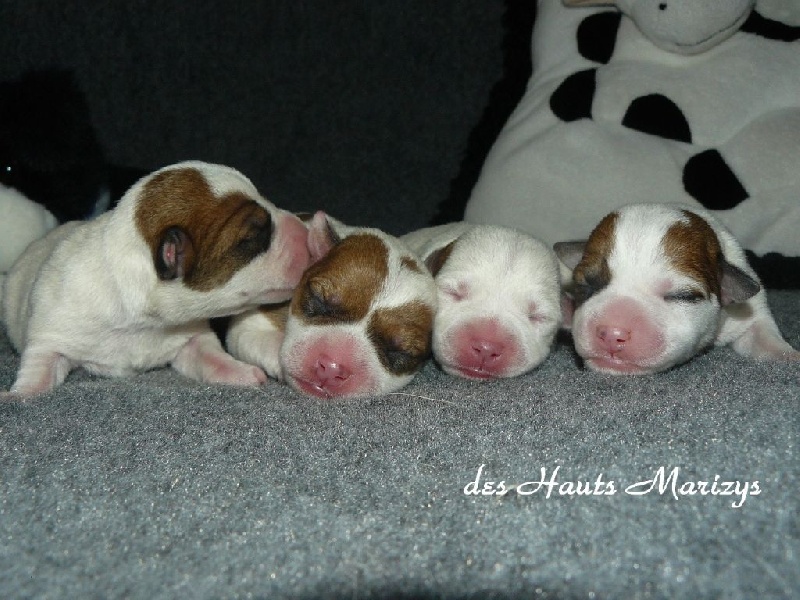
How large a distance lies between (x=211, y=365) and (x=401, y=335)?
673 mm

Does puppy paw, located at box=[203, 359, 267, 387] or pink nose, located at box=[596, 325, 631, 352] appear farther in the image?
puppy paw, located at box=[203, 359, 267, 387]

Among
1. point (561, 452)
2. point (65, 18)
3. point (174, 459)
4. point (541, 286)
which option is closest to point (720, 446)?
point (561, 452)

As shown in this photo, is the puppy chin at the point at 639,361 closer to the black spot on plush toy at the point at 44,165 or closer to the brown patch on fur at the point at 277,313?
the brown patch on fur at the point at 277,313

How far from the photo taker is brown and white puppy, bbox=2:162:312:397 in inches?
93.7

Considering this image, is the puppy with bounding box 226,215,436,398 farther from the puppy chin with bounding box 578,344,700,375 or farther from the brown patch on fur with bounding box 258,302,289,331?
the puppy chin with bounding box 578,344,700,375

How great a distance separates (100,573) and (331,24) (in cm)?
339

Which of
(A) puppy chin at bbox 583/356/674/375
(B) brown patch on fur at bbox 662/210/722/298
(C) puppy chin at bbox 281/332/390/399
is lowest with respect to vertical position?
(C) puppy chin at bbox 281/332/390/399

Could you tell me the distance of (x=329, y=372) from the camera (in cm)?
228

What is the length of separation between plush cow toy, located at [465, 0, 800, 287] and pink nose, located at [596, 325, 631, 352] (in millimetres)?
1152

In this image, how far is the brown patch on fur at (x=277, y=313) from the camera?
9.11ft

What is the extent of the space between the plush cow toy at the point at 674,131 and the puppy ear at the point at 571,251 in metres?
0.68

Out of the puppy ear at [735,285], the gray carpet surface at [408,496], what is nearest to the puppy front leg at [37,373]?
the gray carpet surface at [408,496]

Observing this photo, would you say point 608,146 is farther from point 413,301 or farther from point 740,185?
point 413,301

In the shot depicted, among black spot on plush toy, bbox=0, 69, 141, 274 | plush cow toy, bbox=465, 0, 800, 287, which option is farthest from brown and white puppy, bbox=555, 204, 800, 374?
black spot on plush toy, bbox=0, 69, 141, 274
